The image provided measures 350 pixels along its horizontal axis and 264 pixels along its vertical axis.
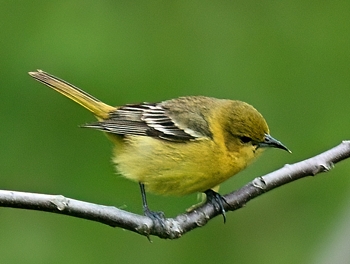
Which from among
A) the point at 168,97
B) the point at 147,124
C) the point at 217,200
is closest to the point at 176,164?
the point at 217,200

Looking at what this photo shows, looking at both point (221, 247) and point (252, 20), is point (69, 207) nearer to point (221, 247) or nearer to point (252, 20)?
point (221, 247)

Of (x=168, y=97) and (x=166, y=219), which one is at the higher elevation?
(x=168, y=97)

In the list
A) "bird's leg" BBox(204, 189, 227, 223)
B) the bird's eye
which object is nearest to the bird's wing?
the bird's eye

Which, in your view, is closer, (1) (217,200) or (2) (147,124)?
(1) (217,200)

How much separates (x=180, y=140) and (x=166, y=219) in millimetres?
1122

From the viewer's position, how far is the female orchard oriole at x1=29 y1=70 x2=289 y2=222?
5160 mm

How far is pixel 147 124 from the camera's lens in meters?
5.64

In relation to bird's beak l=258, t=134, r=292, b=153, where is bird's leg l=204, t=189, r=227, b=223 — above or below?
below

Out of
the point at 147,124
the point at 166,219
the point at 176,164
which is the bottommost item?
the point at 166,219

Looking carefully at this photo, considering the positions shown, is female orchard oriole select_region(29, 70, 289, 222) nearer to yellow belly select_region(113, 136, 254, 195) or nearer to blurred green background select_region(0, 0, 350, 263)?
yellow belly select_region(113, 136, 254, 195)

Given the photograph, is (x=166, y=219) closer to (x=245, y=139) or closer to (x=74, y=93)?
(x=245, y=139)

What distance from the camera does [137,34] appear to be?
7.60 metres

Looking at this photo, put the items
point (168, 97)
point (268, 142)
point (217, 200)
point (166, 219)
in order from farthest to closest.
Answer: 1. point (168, 97)
2. point (268, 142)
3. point (217, 200)
4. point (166, 219)

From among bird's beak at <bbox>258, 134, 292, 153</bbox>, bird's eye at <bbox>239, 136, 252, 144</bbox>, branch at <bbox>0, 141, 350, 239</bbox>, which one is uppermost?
bird's beak at <bbox>258, 134, 292, 153</bbox>
